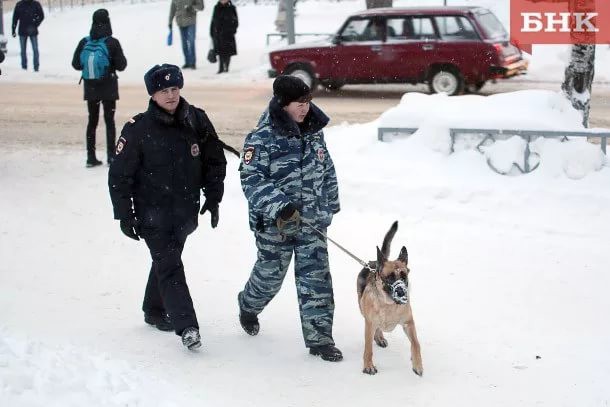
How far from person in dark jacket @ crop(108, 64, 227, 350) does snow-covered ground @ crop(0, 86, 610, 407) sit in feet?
1.52

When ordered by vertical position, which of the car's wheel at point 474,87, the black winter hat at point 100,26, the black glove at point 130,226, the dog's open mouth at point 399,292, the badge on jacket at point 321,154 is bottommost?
the dog's open mouth at point 399,292

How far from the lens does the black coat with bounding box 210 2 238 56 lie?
21125 millimetres

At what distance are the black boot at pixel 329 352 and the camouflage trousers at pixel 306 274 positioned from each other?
27 mm

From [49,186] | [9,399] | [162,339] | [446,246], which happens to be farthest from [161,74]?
[49,186]

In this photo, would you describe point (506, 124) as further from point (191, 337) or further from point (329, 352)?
point (191, 337)

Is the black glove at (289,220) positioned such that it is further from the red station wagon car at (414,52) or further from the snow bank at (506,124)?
the red station wagon car at (414,52)

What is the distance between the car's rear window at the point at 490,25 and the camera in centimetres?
1696

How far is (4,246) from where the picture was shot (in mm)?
8828

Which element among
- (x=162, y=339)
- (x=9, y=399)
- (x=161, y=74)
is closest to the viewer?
(x=9, y=399)

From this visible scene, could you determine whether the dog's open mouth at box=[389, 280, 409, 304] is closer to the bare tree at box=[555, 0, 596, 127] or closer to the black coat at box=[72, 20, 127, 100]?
the bare tree at box=[555, 0, 596, 127]

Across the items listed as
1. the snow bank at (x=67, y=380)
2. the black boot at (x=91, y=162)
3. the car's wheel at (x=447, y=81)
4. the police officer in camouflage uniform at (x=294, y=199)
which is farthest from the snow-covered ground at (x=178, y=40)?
the snow bank at (x=67, y=380)

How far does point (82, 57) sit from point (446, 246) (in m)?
4.86

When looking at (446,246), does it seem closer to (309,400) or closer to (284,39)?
(309,400)

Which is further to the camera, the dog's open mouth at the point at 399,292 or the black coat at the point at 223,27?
the black coat at the point at 223,27
